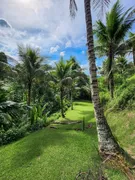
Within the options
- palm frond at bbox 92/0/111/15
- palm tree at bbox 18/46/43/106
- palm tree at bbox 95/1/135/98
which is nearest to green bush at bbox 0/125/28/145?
palm tree at bbox 18/46/43/106

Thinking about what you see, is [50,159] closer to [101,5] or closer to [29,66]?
[101,5]

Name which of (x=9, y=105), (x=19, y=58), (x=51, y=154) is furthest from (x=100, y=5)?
(x=19, y=58)

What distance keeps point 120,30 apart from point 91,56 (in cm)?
659

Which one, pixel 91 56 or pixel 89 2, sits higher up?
pixel 89 2

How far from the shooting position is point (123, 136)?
5629 mm

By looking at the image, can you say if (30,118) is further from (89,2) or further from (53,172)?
(89,2)

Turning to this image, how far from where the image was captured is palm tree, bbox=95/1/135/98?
30.2ft

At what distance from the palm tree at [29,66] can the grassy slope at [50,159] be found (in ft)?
21.4

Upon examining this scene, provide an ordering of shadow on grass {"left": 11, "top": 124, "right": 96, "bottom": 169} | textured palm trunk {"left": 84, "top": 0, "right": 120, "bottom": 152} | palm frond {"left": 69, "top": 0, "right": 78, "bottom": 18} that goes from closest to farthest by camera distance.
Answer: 1. textured palm trunk {"left": 84, "top": 0, "right": 120, "bottom": 152}
2. shadow on grass {"left": 11, "top": 124, "right": 96, "bottom": 169}
3. palm frond {"left": 69, "top": 0, "right": 78, "bottom": 18}

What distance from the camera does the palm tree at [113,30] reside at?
30.2 feet

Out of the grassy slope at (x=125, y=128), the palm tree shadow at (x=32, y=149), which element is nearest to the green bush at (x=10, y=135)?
the palm tree shadow at (x=32, y=149)

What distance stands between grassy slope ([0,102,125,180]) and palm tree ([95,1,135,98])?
5.73 meters

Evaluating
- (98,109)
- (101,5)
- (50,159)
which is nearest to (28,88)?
(50,159)

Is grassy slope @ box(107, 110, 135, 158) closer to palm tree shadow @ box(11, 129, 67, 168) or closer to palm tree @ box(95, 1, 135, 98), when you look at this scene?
palm tree shadow @ box(11, 129, 67, 168)
